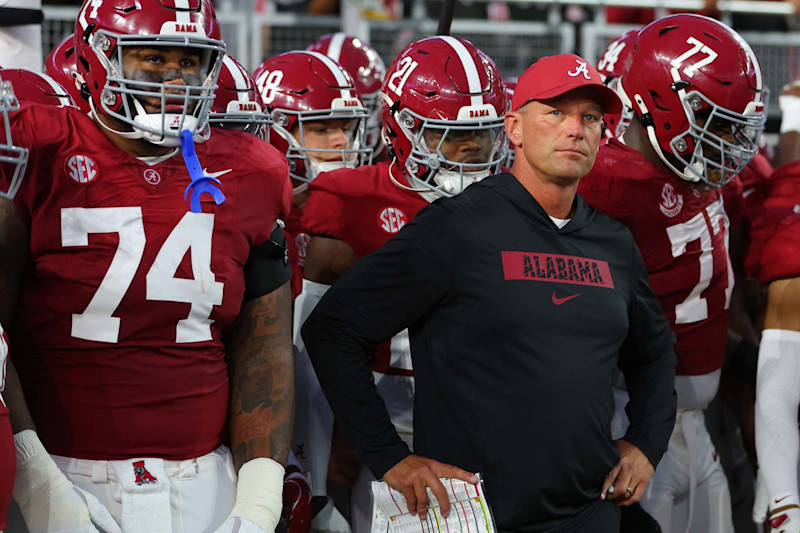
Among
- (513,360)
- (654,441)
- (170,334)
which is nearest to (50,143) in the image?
(170,334)

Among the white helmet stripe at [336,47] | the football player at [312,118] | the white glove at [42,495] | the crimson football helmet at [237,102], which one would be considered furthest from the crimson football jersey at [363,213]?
the white helmet stripe at [336,47]

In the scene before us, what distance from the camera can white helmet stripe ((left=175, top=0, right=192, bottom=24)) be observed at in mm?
2285

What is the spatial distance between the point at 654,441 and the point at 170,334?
1140 mm

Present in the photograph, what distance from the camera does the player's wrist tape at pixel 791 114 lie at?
493cm

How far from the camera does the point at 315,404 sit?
3.07 metres

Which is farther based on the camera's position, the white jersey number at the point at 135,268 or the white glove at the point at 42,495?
the white jersey number at the point at 135,268

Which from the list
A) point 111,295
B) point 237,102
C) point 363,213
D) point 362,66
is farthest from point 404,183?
point 362,66

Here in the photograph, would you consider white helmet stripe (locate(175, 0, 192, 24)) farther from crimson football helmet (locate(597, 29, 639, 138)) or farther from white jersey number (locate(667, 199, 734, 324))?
crimson football helmet (locate(597, 29, 639, 138))

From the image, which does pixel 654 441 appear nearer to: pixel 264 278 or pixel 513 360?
pixel 513 360

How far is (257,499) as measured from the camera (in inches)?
87.7

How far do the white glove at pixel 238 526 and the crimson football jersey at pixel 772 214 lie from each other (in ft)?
6.01

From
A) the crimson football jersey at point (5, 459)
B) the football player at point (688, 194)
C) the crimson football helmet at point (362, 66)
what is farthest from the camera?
the crimson football helmet at point (362, 66)

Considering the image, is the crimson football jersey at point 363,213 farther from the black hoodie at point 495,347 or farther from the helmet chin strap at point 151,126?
the helmet chin strap at point 151,126

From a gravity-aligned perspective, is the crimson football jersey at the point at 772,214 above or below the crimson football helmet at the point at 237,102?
below
